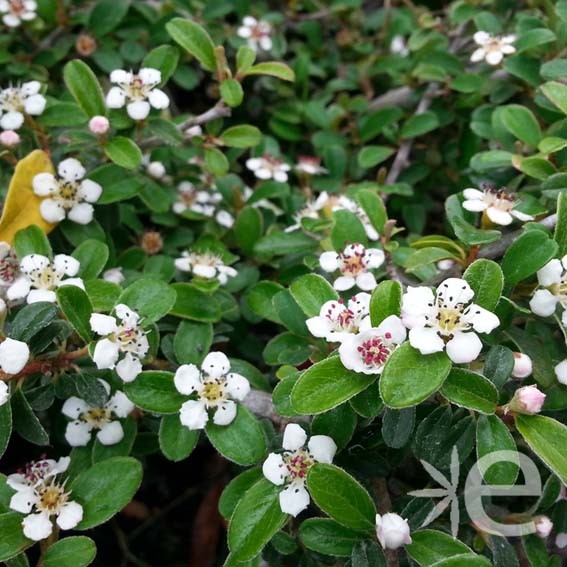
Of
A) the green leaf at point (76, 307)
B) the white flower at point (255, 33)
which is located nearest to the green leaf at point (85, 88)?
the green leaf at point (76, 307)

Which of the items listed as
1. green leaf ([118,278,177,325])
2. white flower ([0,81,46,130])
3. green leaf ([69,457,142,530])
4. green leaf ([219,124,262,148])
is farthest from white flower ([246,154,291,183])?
green leaf ([69,457,142,530])

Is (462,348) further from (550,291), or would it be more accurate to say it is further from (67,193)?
(67,193)

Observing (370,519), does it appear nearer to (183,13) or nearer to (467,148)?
(467,148)

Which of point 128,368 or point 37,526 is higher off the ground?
point 128,368

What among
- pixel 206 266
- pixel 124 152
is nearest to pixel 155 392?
pixel 206 266

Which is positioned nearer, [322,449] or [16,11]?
[322,449]
